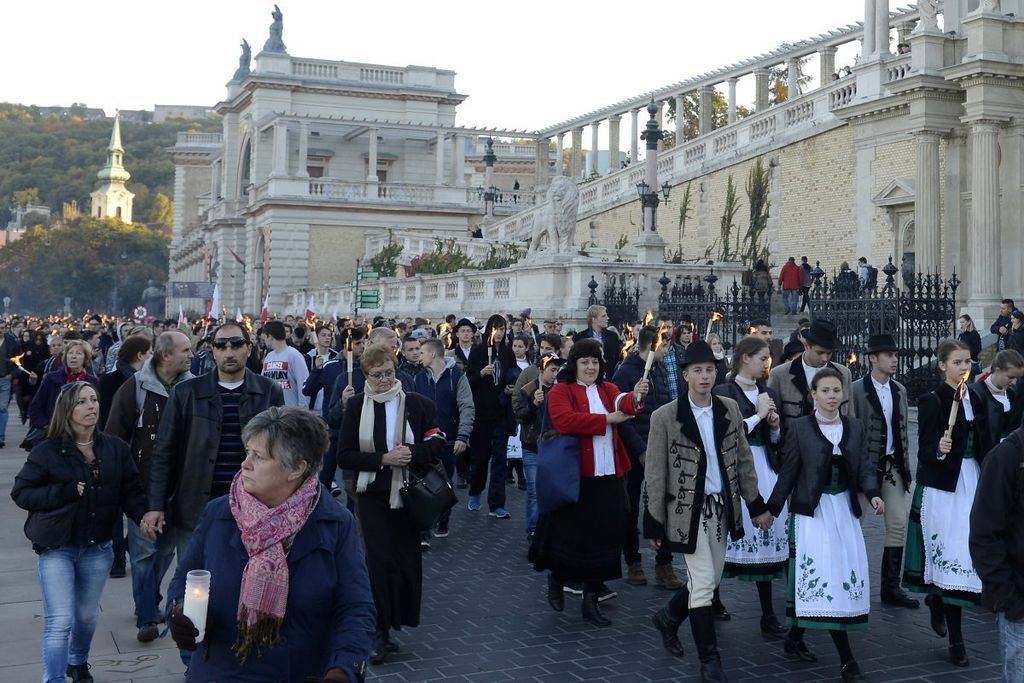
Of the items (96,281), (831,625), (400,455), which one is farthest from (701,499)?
(96,281)

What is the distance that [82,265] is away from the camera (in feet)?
314

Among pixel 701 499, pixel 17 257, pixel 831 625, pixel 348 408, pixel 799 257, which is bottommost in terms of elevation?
pixel 831 625

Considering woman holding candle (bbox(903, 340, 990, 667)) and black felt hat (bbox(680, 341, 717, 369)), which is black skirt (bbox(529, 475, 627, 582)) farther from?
woman holding candle (bbox(903, 340, 990, 667))

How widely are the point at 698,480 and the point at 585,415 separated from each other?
47.4 inches

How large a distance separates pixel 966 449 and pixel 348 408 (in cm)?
400

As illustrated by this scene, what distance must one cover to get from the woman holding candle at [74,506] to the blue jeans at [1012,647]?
4652 mm

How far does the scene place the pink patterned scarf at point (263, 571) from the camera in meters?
3.83

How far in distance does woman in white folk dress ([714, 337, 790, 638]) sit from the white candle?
4.68 meters

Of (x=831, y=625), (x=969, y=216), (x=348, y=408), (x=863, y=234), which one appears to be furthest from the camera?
(x=863, y=234)

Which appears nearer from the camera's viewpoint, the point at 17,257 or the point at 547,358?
the point at 547,358

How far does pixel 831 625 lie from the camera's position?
672cm

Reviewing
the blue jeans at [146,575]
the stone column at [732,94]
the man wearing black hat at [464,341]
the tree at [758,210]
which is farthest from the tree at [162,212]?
the blue jeans at [146,575]

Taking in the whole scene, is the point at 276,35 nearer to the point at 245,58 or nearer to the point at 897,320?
the point at 245,58

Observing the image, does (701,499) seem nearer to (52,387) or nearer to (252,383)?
(252,383)
